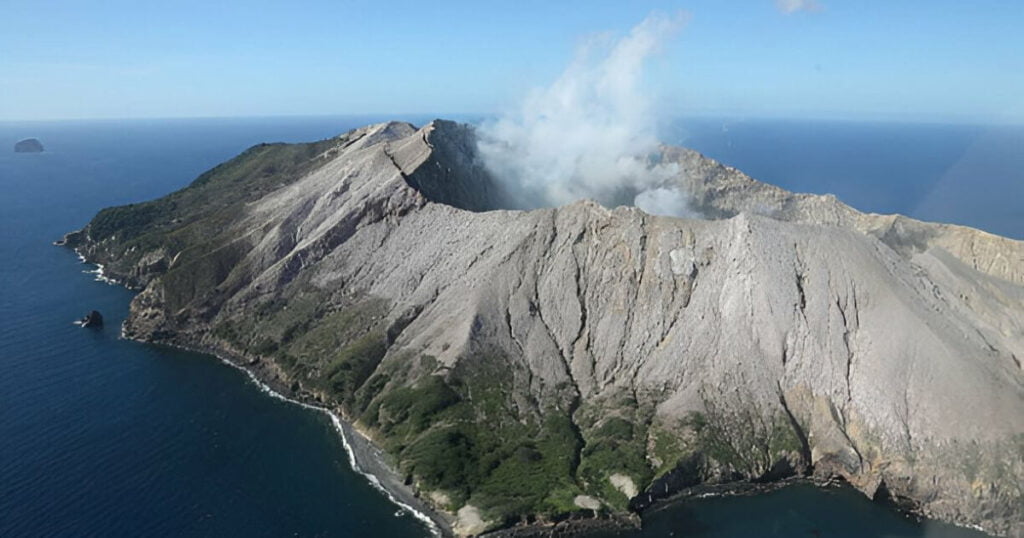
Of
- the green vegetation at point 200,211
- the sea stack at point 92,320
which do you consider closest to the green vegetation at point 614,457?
the green vegetation at point 200,211

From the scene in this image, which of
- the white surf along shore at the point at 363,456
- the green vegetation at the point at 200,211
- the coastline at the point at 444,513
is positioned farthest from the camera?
the green vegetation at the point at 200,211

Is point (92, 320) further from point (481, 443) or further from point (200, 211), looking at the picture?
point (481, 443)

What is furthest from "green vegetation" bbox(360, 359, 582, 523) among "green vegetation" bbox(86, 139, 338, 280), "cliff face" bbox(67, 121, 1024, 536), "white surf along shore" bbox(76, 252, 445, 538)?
"green vegetation" bbox(86, 139, 338, 280)

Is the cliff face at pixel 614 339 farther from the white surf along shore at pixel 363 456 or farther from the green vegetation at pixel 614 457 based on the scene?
the white surf along shore at pixel 363 456

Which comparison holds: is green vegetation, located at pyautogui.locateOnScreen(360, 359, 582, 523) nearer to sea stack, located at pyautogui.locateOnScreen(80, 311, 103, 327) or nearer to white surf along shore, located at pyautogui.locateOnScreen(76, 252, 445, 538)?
white surf along shore, located at pyautogui.locateOnScreen(76, 252, 445, 538)

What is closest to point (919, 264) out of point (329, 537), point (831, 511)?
point (831, 511)

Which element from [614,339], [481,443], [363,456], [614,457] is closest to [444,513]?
[481,443]

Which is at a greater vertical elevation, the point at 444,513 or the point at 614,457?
the point at 614,457

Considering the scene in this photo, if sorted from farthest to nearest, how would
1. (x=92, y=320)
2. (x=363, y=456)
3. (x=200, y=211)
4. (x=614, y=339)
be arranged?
1. (x=200, y=211)
2. (x=92, y=320)
3. (x=614, y=339)
4. (x=363, y=456)

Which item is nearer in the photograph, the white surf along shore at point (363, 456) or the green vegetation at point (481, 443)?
the white surf along shore at point (363, 456)
